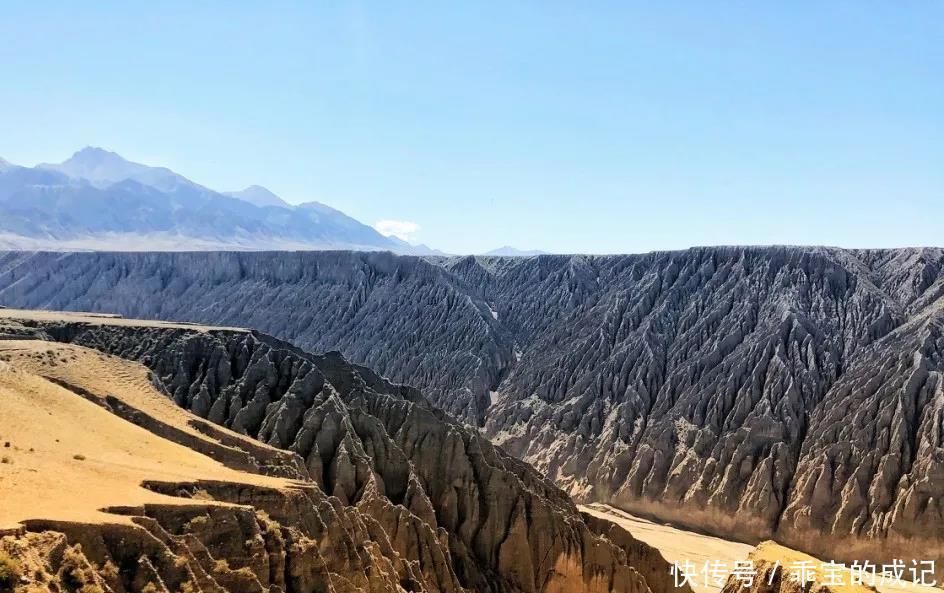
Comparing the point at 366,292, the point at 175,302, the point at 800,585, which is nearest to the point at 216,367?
the point at 800,585

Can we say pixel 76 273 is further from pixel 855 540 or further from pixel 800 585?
pixel 800 585

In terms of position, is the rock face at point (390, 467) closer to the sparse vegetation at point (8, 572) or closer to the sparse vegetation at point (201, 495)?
the sparse vegetation at point (201, 495)

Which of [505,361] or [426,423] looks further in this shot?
[505,361]

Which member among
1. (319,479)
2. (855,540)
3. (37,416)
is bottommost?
(855,540)

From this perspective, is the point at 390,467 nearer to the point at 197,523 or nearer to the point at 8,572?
the point at 197,523

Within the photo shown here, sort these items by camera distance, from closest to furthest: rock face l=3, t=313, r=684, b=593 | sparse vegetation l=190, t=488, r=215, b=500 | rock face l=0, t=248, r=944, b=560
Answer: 1. sparse vegetation l=190, t=488, r=215, b=500
2. rock face l=3, t=313, r=684, b=593
3. rock face l=0, t=248, r=944, b=560

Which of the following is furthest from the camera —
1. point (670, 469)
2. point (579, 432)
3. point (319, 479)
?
point (579, 432)

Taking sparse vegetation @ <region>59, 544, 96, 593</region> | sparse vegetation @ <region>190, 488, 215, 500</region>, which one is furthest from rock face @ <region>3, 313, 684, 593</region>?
sparse vegetation @ <region>59, 544, 96, 593</region>

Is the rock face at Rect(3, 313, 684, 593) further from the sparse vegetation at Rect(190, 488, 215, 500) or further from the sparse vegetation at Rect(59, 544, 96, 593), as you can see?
the sparse vegetation at Rect(59, 544, 96, 593)
